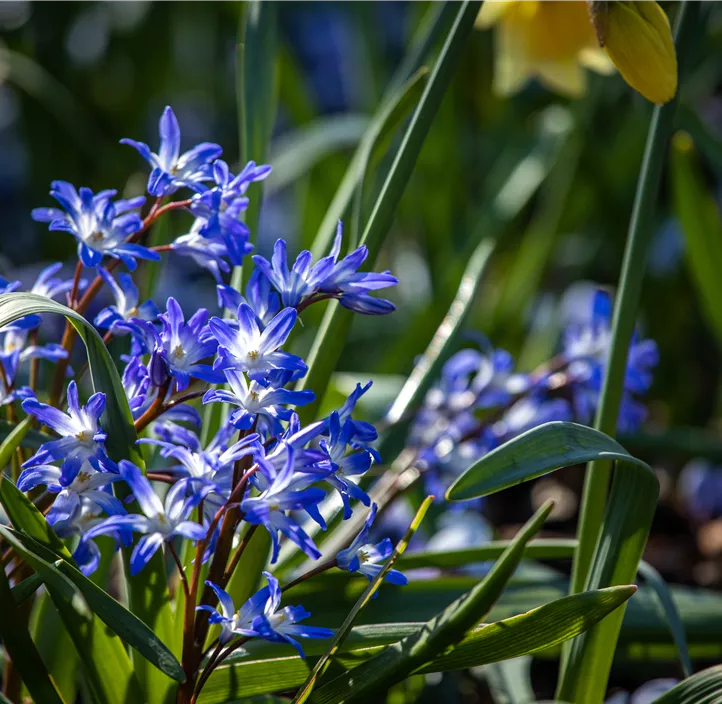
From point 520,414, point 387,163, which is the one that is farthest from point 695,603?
point 387,163

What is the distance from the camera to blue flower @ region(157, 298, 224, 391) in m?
0.39

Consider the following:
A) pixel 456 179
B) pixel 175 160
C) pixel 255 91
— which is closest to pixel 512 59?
pixel 255 91

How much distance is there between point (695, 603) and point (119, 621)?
511mm

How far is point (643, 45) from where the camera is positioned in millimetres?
463

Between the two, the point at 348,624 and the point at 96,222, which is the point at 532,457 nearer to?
the point at 348,624

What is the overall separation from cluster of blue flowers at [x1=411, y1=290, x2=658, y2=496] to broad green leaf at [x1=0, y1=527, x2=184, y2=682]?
0.34 m

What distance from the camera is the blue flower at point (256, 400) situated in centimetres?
37

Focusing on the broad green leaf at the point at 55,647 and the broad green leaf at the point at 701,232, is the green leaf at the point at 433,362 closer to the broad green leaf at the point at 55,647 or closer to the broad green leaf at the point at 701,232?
the broad green leaf at the point at 55,647

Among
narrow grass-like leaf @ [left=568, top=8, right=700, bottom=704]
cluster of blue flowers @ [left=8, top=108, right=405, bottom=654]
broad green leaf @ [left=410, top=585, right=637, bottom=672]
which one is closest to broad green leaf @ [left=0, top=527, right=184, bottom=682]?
cluster of blue flowers @ [left=8, top=108, right=405, bottom=654]

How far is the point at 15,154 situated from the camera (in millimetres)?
2488

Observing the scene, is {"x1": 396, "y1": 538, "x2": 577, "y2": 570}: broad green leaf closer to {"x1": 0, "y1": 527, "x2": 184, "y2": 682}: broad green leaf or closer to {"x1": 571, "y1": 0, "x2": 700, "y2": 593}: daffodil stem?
{"x1": 571, "y1": 0, "x2": 700, "y2": 593}: daffodil stem

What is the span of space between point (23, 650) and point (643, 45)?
462 mm

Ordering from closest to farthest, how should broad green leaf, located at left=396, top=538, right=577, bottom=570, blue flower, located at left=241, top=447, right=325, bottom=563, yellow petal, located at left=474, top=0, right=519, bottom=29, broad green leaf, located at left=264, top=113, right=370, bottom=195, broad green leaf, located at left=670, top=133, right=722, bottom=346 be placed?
blue flower, located at left=241, top=447, right=325, bottom=563, broad green leaf, located at left=396, top=538, right=577, bottom=570, yellow petal, located at left=474, top=0, right=519, bottom=29, broad green leaf, located at left=670, top=133, right=722, bottom=346, broad green leaf, located at left=264, top=113, right=370, bottom=195

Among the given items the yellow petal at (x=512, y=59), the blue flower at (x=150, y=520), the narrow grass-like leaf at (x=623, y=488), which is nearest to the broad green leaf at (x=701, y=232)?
the yellow petal at (x=512, y=59)
